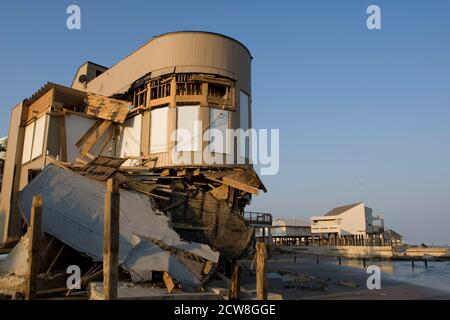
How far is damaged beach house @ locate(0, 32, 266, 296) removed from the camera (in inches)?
651

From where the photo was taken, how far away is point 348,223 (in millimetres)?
88500

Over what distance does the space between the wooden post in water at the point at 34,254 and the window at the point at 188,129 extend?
572 inches

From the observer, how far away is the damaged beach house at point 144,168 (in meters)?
16.5

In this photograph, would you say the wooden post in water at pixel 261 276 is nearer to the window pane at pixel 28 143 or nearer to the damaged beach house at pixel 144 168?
the damaged beach house at pixel 144 168

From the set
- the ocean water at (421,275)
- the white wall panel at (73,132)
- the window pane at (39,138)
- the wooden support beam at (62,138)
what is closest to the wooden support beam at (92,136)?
the white wall panel at (73,132)

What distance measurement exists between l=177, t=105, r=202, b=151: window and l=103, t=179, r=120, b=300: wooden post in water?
16.0m

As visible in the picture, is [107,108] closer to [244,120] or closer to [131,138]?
[131,138]

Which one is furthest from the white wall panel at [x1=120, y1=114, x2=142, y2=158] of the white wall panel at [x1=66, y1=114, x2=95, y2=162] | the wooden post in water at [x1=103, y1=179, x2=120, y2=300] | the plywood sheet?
the wooden post in water at [x1=103, y1=179, x2=120, y2=300]

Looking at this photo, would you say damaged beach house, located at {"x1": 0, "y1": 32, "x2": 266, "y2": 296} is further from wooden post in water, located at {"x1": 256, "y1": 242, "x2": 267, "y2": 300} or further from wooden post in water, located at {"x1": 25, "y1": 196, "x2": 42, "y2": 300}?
wooden post in water, located at {"x1": 256, "y1": 242, "x2": 267, "y2": 300}

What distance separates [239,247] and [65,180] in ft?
33.1

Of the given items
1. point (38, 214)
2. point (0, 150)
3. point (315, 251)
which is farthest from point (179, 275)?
point (315, 251)

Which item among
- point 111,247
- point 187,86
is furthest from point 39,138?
point 111,247

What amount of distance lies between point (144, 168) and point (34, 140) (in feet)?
37.6

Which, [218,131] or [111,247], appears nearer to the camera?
[111,247]
